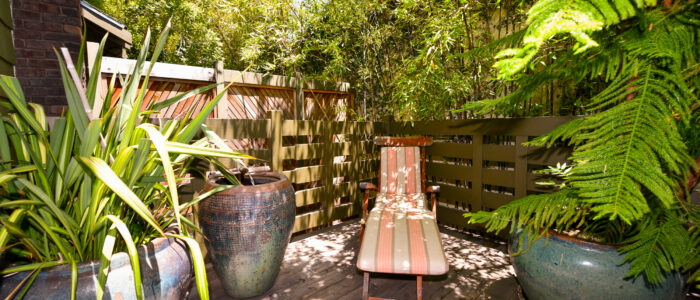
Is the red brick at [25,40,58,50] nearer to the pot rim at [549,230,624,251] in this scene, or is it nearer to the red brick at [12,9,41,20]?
the red brick at [12,9,41,20]

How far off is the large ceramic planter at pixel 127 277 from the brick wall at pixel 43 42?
258 centimetres

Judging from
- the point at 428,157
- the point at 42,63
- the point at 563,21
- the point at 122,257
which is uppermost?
the point at 42,63

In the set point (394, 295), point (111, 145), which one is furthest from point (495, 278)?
point (111, 145)

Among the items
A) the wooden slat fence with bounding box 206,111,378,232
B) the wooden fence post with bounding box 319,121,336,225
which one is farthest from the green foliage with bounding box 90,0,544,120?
the wooden fence post with bounding box 319,121,336,225

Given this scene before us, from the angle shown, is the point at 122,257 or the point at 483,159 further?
the point at 483,159

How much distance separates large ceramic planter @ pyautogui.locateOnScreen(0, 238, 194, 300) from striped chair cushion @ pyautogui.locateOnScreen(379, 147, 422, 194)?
2.24 m

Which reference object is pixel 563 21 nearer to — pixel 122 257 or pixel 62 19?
pixel 122 257

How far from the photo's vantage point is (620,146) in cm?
73

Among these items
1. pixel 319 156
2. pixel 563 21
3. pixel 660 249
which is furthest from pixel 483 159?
pixel 563 21

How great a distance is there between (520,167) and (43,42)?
4568 millimetres

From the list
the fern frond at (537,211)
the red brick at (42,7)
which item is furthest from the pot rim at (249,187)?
the red brick at (42,7)

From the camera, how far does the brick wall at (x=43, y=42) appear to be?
100 inches

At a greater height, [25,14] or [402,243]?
[25,14]

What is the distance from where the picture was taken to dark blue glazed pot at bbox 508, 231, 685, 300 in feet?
4.07
